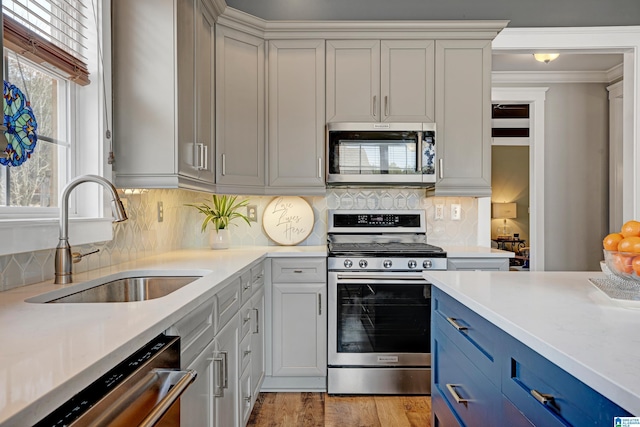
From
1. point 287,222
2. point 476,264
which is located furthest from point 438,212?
point 287,222

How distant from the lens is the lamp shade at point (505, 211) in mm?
7918

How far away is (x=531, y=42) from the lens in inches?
126

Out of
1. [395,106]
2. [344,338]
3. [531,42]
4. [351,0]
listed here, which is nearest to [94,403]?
[344,338]

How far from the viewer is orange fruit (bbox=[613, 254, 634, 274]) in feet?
3.75

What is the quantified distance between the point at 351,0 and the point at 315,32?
52 cm

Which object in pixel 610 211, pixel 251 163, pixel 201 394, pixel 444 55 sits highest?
pixel 444 55

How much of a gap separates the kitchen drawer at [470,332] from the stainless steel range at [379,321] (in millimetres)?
915

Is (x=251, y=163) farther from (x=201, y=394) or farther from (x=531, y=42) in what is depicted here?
(x=531, y=42)

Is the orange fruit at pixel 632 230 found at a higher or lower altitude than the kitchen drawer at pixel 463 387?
higher

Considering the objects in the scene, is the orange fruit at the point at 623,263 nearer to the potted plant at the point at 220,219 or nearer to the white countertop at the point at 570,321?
the white countertop at the point at 570,321

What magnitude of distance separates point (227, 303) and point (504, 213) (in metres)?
7.25

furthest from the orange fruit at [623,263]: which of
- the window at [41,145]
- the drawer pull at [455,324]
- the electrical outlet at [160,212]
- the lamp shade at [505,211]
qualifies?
the lamp shade at [505,211]

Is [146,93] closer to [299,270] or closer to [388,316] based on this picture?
[299,270]

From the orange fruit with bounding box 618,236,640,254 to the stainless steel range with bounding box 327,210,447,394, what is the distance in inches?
63.6
